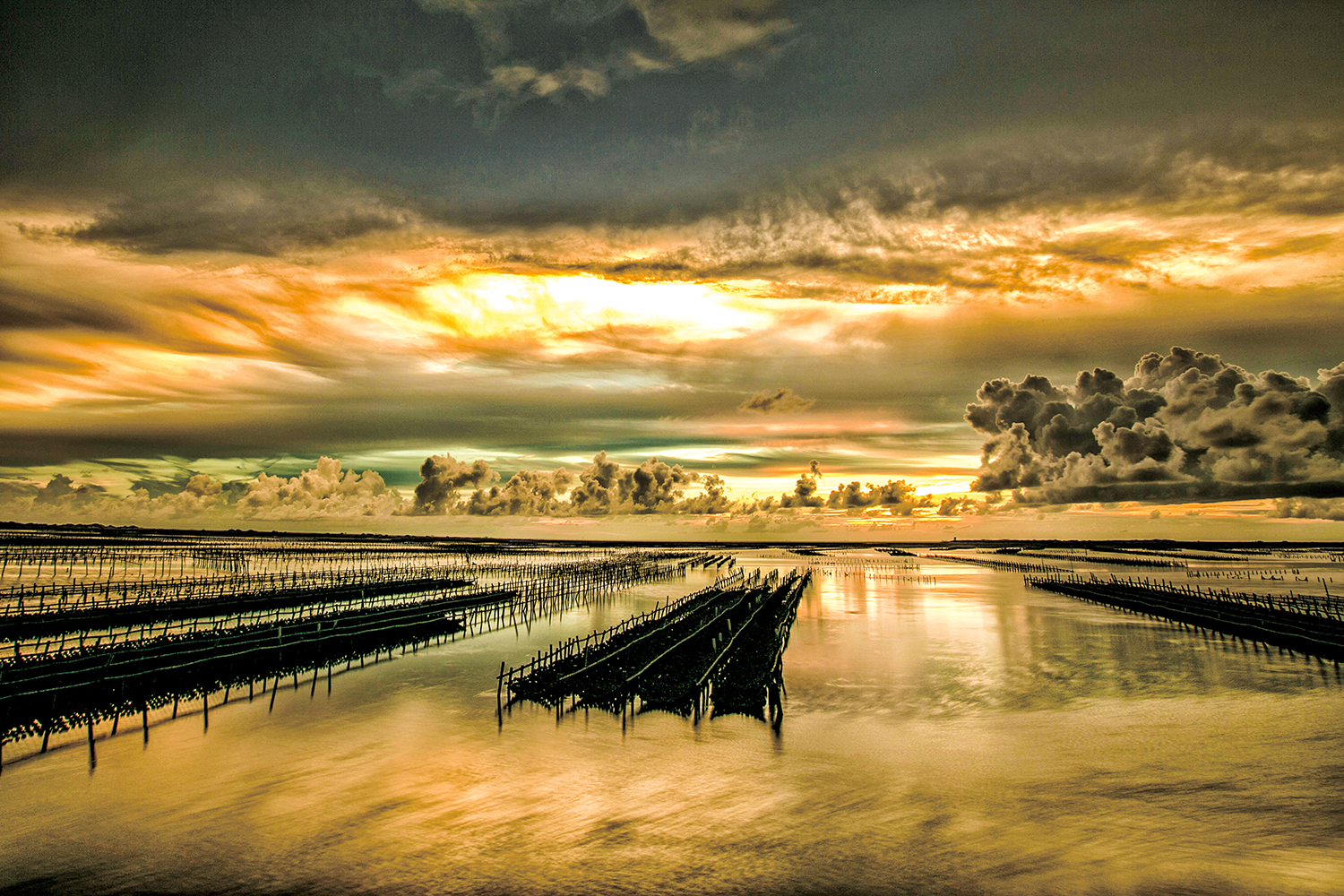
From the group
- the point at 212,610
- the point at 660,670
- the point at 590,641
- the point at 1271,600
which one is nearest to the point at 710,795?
the point at 660,670

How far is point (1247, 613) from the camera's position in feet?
178

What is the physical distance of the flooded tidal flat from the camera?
15.2 metres

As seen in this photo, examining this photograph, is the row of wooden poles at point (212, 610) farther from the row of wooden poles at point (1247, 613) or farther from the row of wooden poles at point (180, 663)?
the row of wooden poles at point (1247, 613)

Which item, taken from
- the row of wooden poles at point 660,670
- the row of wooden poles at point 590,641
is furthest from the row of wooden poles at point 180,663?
the row of wooden poles at point 660,670

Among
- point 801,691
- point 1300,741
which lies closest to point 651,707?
point 801,691

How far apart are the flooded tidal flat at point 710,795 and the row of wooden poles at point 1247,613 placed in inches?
457

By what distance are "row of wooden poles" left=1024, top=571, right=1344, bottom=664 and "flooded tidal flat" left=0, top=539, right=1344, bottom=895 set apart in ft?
38.1

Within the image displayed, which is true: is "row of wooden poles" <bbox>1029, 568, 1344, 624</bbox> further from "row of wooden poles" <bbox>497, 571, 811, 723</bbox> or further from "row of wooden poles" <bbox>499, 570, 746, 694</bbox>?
"row of wooden poles" <bbox>499, 570, 746, 694</bbox>

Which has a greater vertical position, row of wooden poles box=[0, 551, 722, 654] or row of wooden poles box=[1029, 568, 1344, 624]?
row of wooden poles box=[0, 551, 722, 654]

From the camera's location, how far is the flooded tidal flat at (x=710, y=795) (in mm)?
15164

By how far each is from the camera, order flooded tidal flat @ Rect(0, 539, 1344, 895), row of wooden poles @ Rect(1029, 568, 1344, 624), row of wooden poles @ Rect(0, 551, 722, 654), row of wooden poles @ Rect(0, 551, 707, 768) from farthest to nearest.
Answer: row of wooden poles @ Rect(1029, 568, 1344, 624), row of wooden poles @ Rect(0, 551, 722, 654), row of wooden poles @ Rect(0, 551, 707, 768), flooded tidal flat @ Rect(0, 539, 1344, 895)

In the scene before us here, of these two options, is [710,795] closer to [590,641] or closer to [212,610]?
[590,641]

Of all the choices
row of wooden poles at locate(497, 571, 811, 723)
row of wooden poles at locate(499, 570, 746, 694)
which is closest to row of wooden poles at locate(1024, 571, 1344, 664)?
row of wooden poles at locate(497, 571, 811, 723)

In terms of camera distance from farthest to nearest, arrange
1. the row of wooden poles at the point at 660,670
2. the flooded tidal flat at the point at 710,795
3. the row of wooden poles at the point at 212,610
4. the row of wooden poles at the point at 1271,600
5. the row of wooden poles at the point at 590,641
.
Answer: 1. the row of wooden poles at the point at 1271,600
2. the row of wooden poles at the point at 212,610
3. the row of wooden poles at the point at 590,641
4. the row of wooden poles at the point at 660,670
5. the flooded tidal flat at the point at 710,795
